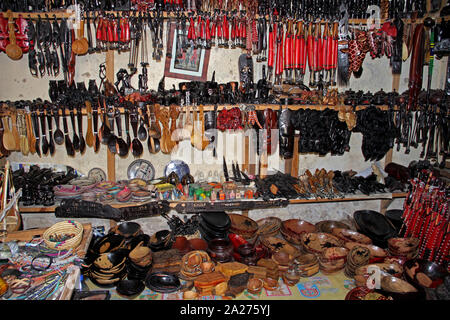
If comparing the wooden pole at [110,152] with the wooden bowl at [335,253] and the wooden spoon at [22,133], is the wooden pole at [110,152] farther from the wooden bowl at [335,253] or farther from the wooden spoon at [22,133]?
the wooden bowl at [335,253]

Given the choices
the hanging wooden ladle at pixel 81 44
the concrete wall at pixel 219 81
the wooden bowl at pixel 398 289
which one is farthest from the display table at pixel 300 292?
the hanging wooden ladle at pixel 81 44

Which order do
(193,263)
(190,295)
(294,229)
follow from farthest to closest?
(294,229) → (193,263) → (190,295)

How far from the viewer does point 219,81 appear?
317cm

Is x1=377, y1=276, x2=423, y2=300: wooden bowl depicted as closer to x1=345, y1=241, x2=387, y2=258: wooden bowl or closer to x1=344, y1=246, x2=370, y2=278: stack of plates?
x1=344, y1=246, x2=370, y2=278: stack of plates

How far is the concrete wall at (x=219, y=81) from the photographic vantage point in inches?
117

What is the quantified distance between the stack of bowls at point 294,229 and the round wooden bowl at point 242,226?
1.00 ft

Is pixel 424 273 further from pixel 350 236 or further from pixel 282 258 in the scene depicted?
pixel 282 258

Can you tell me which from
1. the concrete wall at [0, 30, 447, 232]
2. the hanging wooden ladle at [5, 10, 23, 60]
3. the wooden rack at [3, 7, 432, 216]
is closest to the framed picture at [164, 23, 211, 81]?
the concrete wall at [0, 30, 447, 232]

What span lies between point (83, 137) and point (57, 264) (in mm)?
1324

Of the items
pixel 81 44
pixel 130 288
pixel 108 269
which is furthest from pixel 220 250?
pixel 81 44

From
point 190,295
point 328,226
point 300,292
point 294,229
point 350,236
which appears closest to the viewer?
point 190,295

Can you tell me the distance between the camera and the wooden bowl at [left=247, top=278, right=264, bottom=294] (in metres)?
2.39

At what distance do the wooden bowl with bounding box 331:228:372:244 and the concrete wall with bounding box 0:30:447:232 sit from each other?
54cm

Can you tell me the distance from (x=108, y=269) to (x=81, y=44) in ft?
6.54
